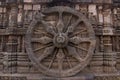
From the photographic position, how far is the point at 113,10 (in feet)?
26.0

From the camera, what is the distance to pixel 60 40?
691 centimetres

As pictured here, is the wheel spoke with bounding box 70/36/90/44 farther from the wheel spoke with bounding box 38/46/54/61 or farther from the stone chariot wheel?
the wheel spoke with bounding box 38/46/54/61

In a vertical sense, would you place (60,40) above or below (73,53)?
above

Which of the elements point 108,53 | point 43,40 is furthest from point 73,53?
point 108,53

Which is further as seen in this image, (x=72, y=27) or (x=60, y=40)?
(x=72, y=27)

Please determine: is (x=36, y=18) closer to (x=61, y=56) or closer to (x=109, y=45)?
(x=61, y=56)

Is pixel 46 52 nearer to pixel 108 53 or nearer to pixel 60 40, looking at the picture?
pixel 60 40

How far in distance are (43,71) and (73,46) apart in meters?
1.68

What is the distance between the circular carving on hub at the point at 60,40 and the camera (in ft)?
22.7

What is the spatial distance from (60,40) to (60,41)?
0.14 feet

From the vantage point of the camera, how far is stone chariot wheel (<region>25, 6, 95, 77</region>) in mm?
6969

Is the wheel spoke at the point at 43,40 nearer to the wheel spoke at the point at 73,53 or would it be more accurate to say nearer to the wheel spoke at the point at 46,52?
the wheel spoke at the point at 46,52

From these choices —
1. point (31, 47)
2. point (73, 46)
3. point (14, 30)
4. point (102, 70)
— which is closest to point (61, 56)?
point (73, 46)

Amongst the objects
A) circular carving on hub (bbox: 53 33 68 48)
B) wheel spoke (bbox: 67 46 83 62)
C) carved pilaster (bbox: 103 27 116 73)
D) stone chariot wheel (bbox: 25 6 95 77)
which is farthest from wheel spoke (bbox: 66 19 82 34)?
carved pilaster (bbox: 103 27 116 73)
